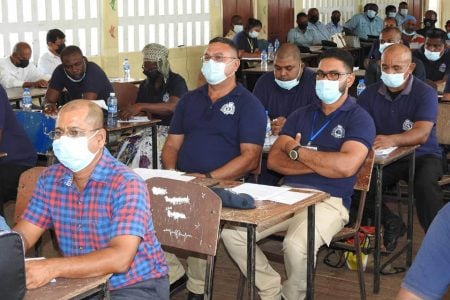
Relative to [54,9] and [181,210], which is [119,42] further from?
[181,210]

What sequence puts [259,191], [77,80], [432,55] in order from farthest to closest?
[432,55]
[77,80]
[259,191]

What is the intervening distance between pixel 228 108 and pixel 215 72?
0.27m

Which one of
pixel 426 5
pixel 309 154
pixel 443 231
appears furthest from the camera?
pixel 426 5

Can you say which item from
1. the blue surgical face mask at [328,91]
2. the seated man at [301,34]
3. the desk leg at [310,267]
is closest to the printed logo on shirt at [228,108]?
the blue surgical face mask at [328,91]

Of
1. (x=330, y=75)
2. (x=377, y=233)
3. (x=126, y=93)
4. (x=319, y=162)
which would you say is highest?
(x=330, y=75)

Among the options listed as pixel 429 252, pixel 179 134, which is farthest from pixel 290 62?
pixel 429 252

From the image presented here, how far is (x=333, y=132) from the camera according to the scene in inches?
165

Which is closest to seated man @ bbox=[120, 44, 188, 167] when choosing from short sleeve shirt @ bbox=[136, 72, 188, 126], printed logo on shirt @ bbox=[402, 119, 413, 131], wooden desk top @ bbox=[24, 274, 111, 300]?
short sleeve shirt @ bbox=[136, 72, 188, 126]

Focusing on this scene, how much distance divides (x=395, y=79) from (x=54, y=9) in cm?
602

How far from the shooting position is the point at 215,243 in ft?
9.98

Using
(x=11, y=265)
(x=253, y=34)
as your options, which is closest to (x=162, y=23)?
(x=253, y=34)

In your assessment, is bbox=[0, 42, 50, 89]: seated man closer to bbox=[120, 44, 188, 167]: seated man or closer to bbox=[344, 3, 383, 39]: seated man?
bbox=[120, 44, 188, 167]: seated man

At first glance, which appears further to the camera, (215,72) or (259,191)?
(215,72)

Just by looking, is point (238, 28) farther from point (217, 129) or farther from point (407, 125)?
point (217, 129)
